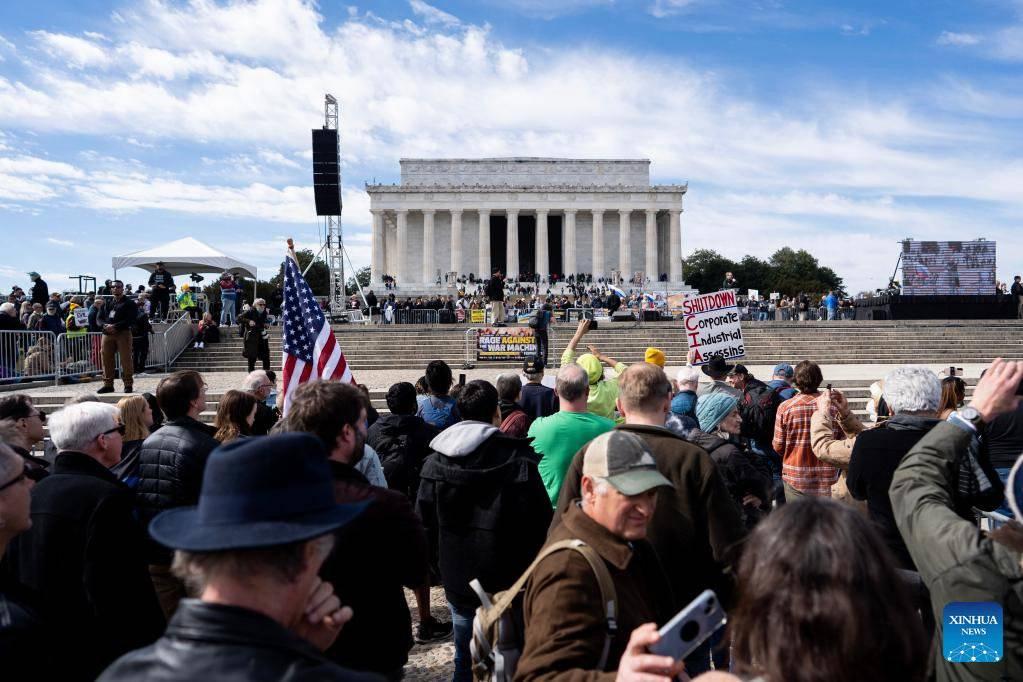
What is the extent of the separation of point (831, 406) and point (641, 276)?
58.1 m

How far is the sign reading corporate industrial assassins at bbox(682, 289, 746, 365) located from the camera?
446 inches

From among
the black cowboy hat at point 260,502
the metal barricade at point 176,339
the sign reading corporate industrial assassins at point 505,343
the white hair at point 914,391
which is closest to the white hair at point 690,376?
the white hair at point 914,391

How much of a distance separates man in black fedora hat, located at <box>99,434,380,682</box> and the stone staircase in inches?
761

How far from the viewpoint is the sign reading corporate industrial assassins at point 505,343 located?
2039 cm

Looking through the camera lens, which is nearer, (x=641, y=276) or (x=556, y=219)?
(x=641, y=276)

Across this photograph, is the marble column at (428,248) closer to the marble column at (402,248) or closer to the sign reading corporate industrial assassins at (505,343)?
the marble column at (402,248)

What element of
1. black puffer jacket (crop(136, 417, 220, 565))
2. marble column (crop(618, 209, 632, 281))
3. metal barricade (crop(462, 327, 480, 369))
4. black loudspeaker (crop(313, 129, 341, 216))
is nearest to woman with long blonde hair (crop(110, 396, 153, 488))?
black puffer jacket (crop(136, 417, 220, 565))

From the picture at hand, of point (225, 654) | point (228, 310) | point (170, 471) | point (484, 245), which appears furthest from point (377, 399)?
point (484, 245)

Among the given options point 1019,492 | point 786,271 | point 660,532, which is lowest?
point 660,532

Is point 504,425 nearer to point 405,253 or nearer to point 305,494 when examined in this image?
point 305,494

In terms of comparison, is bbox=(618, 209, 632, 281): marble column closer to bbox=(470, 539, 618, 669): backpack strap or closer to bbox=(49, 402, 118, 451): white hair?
bbox=(49, 402, 118, 451): white hair

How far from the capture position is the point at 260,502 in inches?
66.4

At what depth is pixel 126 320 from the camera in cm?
1452

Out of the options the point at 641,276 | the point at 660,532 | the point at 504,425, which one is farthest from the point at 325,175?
the point at 641,276
